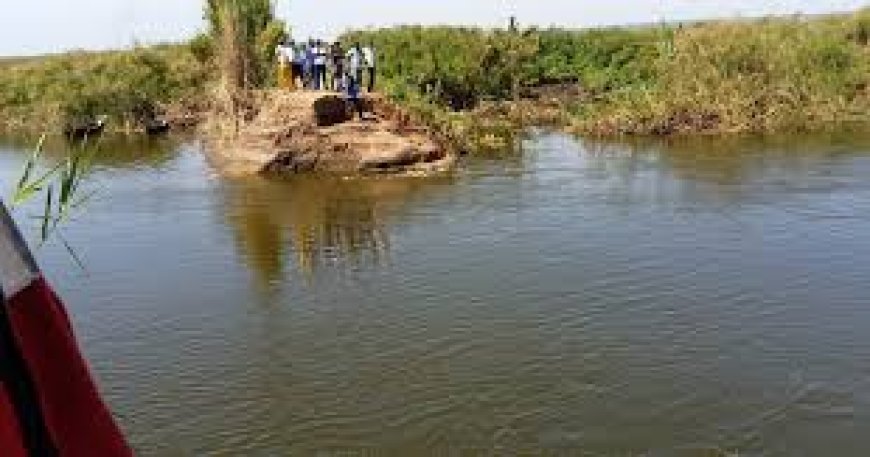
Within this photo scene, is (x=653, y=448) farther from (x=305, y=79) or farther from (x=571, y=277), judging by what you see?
(x=305, y=79)

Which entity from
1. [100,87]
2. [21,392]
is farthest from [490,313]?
[100,87]

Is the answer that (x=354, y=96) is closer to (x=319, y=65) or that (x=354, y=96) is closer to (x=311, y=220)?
(x=319, y=65)

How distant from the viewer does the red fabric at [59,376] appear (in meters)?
1.87

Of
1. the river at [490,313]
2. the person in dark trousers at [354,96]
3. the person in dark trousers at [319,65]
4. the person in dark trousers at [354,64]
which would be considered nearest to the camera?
the river at [490,313]

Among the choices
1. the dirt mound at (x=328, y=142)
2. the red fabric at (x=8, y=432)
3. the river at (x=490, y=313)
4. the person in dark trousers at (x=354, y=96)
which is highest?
the red fabric at (x=8, y=432)

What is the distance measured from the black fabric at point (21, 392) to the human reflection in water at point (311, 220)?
12644 mm

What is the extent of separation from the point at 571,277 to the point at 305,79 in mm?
13081

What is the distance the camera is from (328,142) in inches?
916

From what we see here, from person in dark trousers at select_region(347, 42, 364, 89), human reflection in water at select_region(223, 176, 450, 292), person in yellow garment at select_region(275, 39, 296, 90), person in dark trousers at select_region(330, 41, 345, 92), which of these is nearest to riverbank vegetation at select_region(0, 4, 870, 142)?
person in yellow garment at select_region(275, 39, 296, 90)

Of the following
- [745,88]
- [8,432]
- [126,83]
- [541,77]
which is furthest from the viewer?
[541,77]

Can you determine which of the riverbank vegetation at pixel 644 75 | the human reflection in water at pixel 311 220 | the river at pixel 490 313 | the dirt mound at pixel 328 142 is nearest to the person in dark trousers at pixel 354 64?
the dirt mound at pixel 328 142

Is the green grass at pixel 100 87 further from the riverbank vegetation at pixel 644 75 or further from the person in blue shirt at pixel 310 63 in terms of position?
the person in blue shirt at pixel 310 63

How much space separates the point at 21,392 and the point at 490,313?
36.0ft

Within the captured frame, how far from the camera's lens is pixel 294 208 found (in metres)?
19.9
